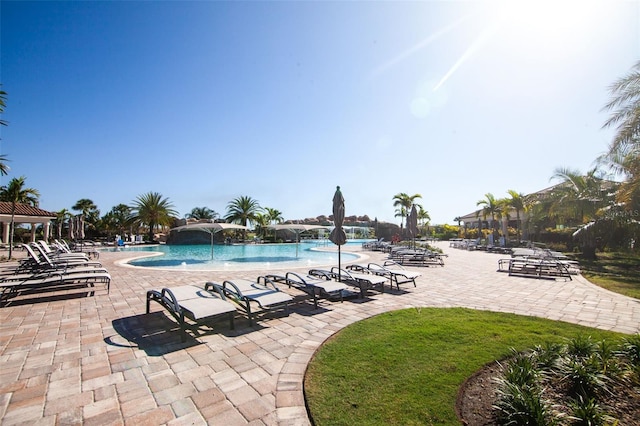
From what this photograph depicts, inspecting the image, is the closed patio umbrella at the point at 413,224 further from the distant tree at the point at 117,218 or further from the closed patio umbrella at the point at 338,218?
the distant tree at the point at 117,218

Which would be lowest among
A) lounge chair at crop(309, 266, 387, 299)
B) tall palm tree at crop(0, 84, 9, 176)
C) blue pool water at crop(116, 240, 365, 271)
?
blue pool water at crop(116, 240, 365, 271)

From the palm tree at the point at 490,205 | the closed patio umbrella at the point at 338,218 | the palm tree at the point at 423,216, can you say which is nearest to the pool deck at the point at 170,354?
the closed patio umbrella at the point at 338,218

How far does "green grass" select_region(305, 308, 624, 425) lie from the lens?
2.55 metres

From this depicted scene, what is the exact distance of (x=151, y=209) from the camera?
118ft

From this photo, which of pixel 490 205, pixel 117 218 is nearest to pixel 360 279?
pixel 490 205

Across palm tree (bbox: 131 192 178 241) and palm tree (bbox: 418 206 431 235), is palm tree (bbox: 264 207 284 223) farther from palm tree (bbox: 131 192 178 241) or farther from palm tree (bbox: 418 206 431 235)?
palm tree (bbox: 418 206 431 235)

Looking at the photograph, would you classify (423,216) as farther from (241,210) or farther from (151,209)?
(151,209)

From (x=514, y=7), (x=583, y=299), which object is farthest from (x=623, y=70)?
(x=583, y=299)

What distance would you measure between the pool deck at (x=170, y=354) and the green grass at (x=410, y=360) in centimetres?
30

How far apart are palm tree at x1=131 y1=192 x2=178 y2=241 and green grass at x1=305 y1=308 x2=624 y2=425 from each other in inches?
1491

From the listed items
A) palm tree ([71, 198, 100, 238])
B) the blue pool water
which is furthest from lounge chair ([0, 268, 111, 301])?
palm tree ([71, 198, 100, 238])

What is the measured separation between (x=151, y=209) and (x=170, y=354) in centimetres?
3759

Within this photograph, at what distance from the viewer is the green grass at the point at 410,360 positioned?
8.38 ft

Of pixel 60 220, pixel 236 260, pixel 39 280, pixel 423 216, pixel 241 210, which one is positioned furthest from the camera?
pixel 423 216
